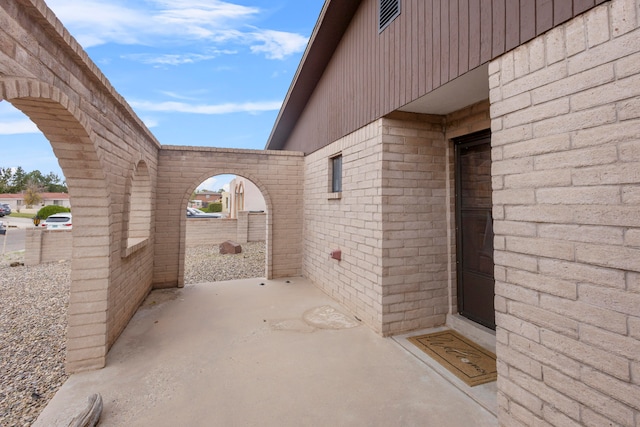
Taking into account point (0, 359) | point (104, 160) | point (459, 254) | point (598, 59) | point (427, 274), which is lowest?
point (0, 359)

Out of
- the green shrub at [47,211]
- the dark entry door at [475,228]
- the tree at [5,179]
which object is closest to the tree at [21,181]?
Answer: the tree at [5,179]

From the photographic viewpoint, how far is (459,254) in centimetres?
411

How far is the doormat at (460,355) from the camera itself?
2.91 metres

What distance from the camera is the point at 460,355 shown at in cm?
332

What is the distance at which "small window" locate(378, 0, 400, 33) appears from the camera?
3783 mm

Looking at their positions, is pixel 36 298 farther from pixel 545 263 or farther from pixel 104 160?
pixel 545 263

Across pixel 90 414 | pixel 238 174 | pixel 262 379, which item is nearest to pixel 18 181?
pixel 238 174

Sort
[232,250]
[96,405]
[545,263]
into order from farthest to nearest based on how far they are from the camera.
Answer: [232,250] → [96,405] → [545,263]

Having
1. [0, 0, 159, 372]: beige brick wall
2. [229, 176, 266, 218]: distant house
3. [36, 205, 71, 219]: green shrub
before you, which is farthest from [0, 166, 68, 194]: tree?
[0, 0, 159, 372]: beige brick wall

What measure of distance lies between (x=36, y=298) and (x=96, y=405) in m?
5.25

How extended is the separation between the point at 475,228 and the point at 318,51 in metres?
4.89

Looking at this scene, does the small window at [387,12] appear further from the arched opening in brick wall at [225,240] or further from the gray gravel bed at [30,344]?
the gray gravel bed at [30,344]

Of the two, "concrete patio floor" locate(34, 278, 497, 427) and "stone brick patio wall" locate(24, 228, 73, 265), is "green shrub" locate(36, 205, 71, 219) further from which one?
"concrete patio floor" locate(34, 278, 497, 427)

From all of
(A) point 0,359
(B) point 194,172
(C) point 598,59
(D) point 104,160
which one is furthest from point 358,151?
(A) point 0,359
